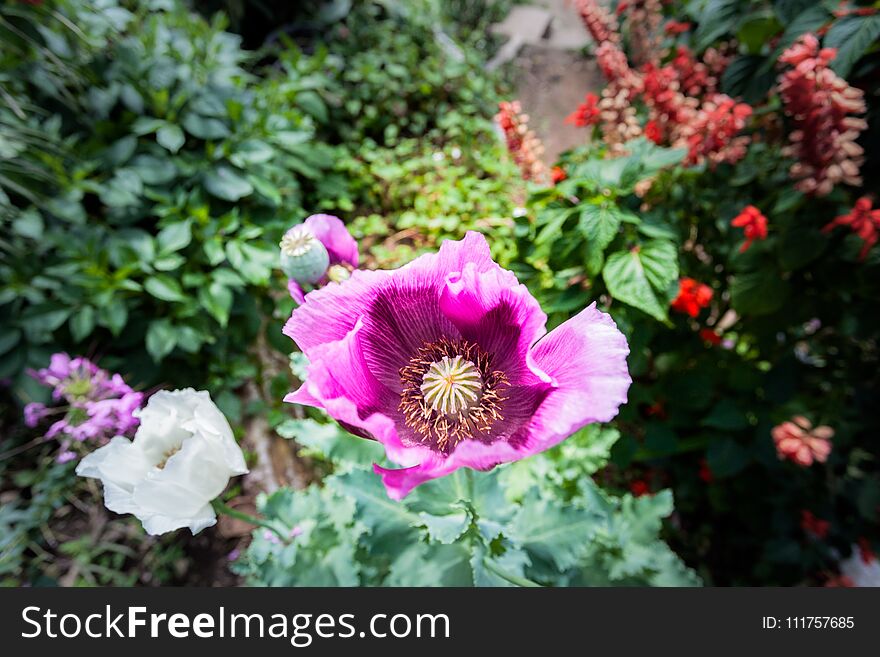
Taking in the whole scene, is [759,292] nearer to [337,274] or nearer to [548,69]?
[337,274]

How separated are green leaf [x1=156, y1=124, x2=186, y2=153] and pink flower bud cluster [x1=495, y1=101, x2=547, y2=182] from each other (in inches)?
47.0

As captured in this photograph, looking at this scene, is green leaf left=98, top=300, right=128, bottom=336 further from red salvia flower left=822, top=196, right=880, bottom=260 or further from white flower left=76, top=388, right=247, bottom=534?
red salvia flower left=822, top=196, right=880, bottom=260

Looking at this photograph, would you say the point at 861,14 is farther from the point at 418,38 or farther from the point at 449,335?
the point at 418,38

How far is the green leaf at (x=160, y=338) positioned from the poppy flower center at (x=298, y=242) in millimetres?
1199

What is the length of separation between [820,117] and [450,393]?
962 millimetres

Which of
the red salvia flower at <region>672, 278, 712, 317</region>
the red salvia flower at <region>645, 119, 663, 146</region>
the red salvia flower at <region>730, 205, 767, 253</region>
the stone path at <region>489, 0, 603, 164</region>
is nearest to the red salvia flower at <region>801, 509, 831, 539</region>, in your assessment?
the red salvia flower at <region>672, 278, 712, 317</region>

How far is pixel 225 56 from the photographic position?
2.17m

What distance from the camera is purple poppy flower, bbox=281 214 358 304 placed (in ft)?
2.31

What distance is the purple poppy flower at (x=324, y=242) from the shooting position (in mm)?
705

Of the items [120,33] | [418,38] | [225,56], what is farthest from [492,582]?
[418,38]

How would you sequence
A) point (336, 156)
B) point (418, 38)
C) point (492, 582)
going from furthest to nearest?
1. point (418, 38)
2. point (336, 156)
3. point (492, 582)

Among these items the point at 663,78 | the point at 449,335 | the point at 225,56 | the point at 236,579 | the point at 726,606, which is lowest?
the point at 726,606

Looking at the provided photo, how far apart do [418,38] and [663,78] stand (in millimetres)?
2302

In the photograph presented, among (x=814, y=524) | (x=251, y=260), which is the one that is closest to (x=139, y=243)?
(x=251, y=260)
